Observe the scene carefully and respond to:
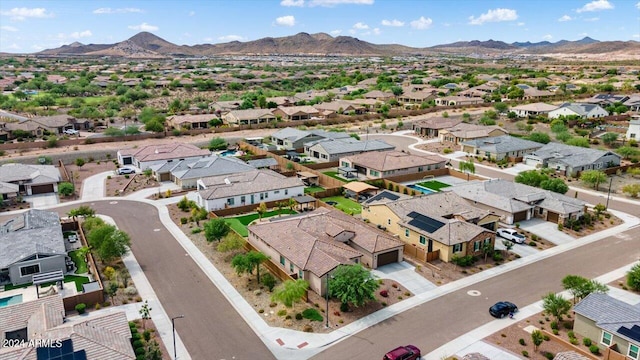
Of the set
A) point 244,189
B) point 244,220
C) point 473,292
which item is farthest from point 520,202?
point 244,189

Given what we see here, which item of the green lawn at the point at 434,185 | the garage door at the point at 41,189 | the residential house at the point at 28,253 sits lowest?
the green lawn at the point at 434,185

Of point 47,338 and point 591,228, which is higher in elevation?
point 47,338

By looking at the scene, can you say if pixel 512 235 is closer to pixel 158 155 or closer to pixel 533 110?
pixel 158 155

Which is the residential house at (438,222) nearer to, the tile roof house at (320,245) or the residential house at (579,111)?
the tile roof house at (320,245)

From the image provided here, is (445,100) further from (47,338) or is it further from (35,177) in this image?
(47,338)

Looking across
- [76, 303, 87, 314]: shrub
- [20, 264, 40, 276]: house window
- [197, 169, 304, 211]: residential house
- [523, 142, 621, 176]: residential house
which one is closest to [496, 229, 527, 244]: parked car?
[197, 169, 304, 211]: residential house

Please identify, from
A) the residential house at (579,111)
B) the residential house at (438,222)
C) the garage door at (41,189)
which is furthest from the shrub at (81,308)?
the residential house at (579,111)

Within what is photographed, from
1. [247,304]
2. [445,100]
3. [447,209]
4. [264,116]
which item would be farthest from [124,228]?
[445,100]
